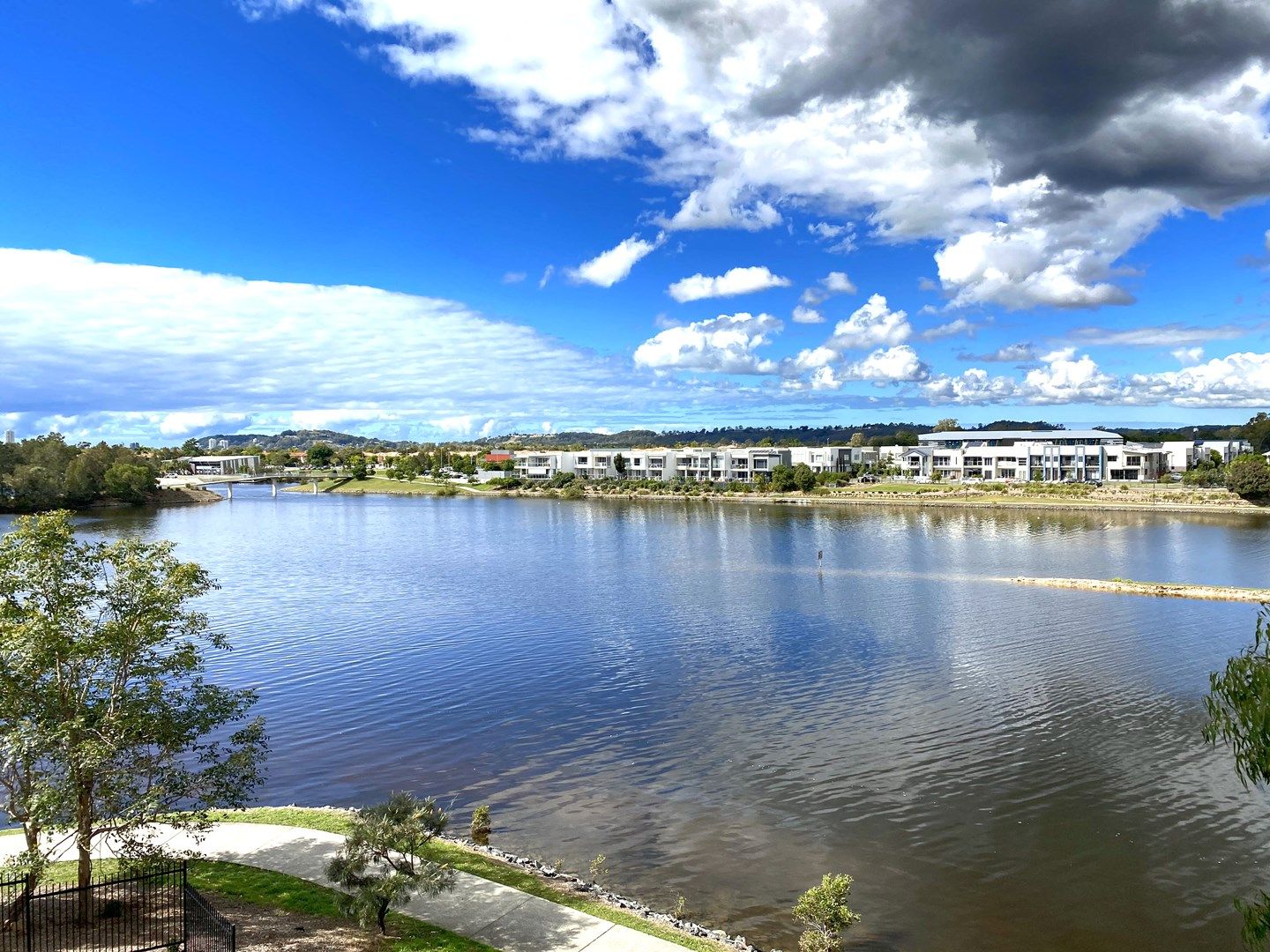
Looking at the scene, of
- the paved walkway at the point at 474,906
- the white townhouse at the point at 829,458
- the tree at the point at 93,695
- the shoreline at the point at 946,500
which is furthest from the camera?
the white townhouse at the point at 829,458

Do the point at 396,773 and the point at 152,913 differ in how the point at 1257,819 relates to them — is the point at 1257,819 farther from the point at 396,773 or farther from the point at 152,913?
the point at 152,913

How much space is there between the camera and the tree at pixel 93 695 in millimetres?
10797

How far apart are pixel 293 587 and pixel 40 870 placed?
4089 centimetres

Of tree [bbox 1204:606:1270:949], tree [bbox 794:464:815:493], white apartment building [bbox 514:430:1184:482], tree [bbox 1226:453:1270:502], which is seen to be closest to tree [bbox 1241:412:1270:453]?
white apartment building [bbox 514:430:1184:482]

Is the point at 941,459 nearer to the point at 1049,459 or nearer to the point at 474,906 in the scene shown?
the point at 1049,459

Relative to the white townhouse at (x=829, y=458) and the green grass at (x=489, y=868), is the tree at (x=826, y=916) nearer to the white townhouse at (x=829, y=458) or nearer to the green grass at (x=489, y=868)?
the green grass at (x=489, y=868)

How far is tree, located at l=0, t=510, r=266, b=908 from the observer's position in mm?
10797

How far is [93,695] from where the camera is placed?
1219 cm

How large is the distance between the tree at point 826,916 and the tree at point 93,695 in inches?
361

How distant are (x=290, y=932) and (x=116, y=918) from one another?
260cm

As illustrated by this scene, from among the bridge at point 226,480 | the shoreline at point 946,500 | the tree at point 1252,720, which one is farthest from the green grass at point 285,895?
the bridge at point 226,480

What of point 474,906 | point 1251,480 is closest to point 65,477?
point 474,906

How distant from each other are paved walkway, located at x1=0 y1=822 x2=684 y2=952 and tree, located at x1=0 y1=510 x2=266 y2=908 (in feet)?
7.28

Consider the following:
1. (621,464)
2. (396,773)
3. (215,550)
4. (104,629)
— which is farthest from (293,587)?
(621,464)
